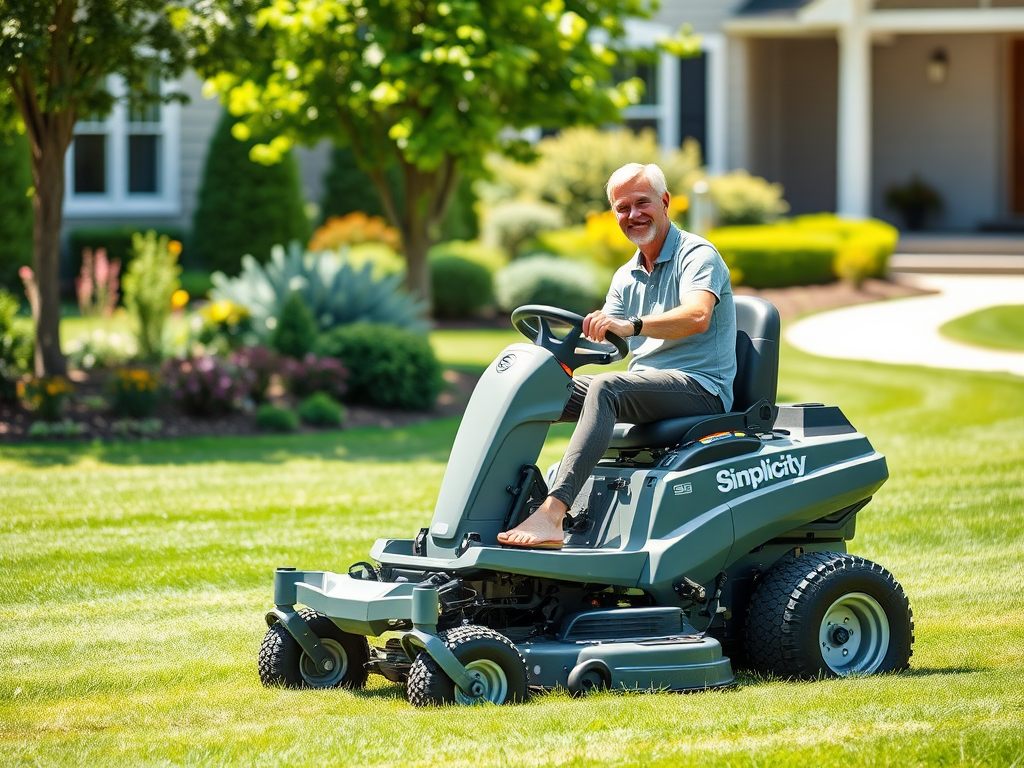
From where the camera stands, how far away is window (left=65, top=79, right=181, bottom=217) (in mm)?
22578

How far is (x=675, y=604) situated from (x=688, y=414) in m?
0.68

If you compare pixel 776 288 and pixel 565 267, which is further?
pixel 776 288

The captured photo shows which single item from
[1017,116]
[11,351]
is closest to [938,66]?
[1017,116]

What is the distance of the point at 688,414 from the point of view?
5.10 m

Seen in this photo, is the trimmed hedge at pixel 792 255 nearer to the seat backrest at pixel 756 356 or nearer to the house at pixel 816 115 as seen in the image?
the house at pixel 816 115

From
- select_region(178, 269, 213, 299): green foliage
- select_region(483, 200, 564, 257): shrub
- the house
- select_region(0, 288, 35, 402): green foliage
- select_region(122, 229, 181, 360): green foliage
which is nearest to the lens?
select_region(0, 288, 35, 402): green foliage

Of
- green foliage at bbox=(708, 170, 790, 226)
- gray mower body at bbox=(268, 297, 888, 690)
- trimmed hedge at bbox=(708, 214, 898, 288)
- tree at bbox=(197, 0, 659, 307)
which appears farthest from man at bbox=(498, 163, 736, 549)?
green foliage at bbox=(708, 170, 790, 226)

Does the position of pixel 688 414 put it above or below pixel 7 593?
above

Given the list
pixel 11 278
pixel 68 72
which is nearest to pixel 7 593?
pixel 68 72

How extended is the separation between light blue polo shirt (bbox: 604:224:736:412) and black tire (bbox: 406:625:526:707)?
122 cm

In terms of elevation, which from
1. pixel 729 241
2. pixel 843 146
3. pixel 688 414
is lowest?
pixel 688 414

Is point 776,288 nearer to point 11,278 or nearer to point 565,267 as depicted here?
point 565,267

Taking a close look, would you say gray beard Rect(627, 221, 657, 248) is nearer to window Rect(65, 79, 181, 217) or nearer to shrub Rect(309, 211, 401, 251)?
shrub Rect(309, 211, 401, 251)

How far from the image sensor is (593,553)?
15.6 feet
